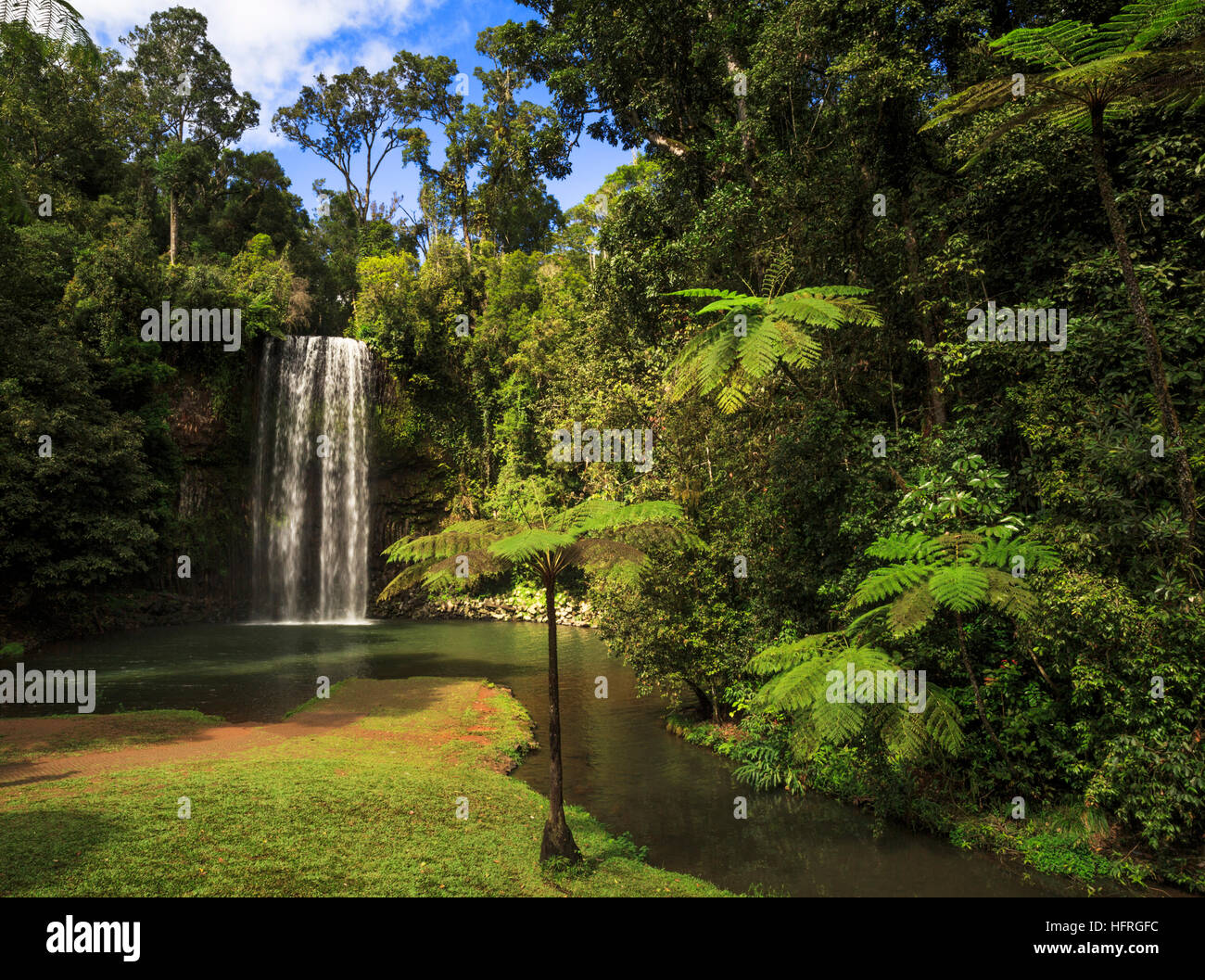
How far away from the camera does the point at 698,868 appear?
682 centimetres

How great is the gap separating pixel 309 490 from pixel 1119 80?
28613mm

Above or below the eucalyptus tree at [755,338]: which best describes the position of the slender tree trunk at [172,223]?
above

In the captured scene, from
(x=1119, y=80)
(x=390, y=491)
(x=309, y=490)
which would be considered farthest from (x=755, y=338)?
(x=390, y=491)

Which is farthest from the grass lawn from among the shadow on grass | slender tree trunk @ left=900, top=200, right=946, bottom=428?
slender tree trunk @ left=900, top=200, right=946, bottom=428

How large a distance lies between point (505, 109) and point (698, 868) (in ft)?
127

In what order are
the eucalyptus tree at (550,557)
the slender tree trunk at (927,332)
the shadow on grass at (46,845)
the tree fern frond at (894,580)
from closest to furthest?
the shadow on grass at (46,845)
the eucalyptus tree at (550,557)
the tree fern frond at (894,580)
the slender tree trunk at (927,332)

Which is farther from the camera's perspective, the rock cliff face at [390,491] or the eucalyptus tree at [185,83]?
the eucalyptus tree at [185,83]

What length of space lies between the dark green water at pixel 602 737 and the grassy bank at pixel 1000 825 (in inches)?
10.0

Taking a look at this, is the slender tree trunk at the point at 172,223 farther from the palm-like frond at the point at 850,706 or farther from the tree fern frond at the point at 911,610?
the tree fern frond at the point at 911,610

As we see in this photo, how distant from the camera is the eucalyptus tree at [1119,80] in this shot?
511 centimetres

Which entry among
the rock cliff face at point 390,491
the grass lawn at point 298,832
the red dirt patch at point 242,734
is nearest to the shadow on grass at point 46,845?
the grass lawn at point 298,832

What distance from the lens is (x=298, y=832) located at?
5777 mm

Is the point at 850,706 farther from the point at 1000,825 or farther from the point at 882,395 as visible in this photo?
the point at 882,395
